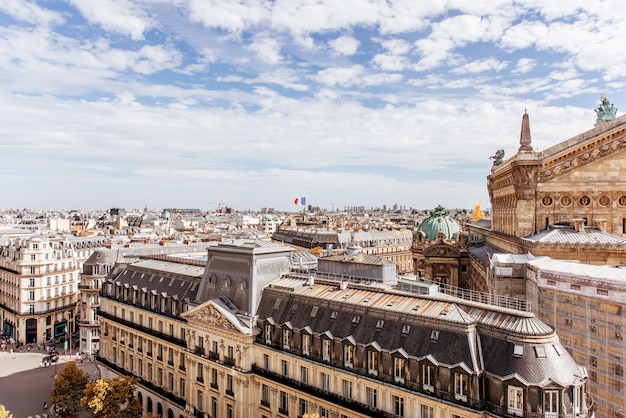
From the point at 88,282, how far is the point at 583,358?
266ft

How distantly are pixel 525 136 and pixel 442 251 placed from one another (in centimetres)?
2339

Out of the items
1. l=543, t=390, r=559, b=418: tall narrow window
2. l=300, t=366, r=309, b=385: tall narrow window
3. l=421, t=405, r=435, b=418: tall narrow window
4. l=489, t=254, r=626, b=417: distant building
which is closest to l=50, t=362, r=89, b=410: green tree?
l=300, t=366, r=309, b=385: tall narrow window

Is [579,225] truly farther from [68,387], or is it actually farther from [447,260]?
[68,387]

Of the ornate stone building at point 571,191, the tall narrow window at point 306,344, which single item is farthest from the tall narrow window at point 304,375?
the ornate stone building at point 571,191

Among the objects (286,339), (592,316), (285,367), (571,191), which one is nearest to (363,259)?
(286,339)

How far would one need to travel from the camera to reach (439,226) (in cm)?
7869

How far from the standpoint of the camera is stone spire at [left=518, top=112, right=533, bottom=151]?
57009mm

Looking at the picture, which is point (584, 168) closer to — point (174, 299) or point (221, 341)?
point (221, 341)

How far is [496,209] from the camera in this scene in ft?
254

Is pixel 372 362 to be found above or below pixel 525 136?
below

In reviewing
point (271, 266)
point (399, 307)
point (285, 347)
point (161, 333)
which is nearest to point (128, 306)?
point (161, 333)

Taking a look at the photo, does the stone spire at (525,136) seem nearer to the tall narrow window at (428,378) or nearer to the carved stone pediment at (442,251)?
the carved stone pediment at (442,251)

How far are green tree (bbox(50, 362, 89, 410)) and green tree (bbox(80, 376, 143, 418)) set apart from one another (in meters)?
6.69

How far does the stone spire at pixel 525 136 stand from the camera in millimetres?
57009
